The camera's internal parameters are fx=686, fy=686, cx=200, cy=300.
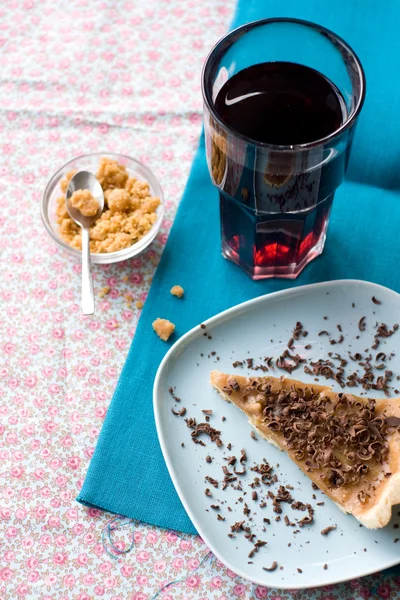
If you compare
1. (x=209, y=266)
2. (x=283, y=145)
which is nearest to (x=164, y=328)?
(x=209, y=266)

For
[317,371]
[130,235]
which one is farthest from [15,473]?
[317,371]

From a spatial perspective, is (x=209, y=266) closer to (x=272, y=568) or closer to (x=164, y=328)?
(x=164, y=328)

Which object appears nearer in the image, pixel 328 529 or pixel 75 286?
pixel 328 529

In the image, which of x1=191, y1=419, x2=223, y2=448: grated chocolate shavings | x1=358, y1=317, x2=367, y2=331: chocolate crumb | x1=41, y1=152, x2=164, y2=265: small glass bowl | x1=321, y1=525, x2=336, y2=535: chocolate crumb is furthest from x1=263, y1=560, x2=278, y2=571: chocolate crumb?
x1=41, y1=152, x2=164, y2=265: small glass bowl

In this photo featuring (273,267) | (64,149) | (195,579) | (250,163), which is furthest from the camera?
(64,149)

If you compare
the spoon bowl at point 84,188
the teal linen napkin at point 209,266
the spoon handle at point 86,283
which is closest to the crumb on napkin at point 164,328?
the teal linen napkin at point 209,266

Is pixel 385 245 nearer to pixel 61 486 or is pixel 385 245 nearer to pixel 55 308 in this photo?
pixel 55 308
